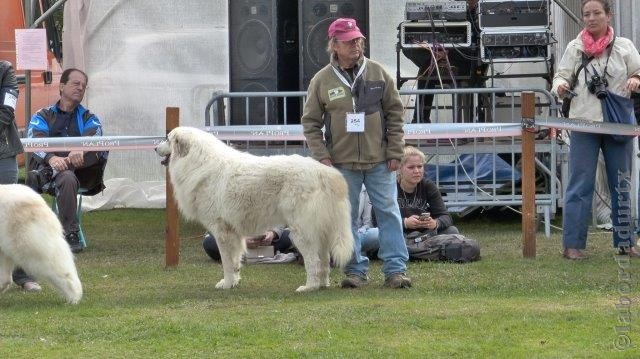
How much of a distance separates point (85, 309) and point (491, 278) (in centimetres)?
284

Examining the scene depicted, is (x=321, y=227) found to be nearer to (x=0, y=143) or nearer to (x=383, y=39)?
(x=0, y=143)

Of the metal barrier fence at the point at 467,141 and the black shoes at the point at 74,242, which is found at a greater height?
the metal barrier fence at the point at 467,141

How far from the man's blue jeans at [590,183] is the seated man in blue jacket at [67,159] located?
4.29 m

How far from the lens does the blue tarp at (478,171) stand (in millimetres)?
11078

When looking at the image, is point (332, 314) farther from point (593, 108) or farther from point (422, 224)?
point (593, 108)

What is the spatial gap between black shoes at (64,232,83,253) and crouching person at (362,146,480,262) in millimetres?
2769

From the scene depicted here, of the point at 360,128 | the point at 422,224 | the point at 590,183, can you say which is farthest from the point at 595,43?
the point at 360,128

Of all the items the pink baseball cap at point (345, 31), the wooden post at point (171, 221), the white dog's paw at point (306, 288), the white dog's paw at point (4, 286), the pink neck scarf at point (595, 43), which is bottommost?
the white dog's paw at point (306, 288)

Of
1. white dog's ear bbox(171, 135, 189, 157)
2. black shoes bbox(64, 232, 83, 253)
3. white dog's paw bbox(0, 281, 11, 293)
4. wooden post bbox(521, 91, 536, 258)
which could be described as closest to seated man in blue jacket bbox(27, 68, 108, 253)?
black shoes bbox(64, 232, 83, 253)

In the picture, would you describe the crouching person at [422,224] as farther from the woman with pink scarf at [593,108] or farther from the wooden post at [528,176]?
the woman with pink scarf at [593,108]

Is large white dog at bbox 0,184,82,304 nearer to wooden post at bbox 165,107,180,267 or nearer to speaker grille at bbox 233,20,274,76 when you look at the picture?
wooden post at bbox 165,107,180,267

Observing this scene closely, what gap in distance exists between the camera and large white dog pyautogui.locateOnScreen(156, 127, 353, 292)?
737 centimetres

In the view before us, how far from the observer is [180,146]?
7926 millimetres

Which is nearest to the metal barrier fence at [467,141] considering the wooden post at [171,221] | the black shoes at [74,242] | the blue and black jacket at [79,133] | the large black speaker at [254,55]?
the large black speaker at [254,55]
